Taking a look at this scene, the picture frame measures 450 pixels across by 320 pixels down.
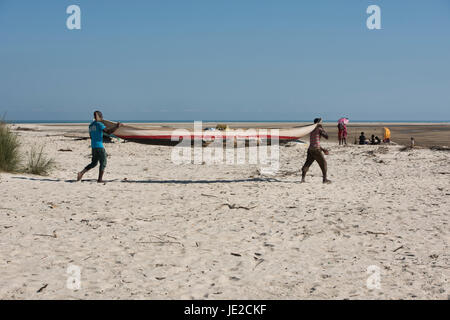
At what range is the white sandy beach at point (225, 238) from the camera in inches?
171

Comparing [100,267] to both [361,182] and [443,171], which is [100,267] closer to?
[361,182]

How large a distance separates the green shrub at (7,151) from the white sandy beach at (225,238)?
480mm

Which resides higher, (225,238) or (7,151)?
(7,151)

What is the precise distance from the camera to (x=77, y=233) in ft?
20.3

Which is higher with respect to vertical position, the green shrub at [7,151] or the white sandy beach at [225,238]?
the green shrub at [7,151]

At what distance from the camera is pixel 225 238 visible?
6094 mm

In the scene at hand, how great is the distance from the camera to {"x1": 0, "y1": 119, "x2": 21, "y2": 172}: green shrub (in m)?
11.0

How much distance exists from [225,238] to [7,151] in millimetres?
8032

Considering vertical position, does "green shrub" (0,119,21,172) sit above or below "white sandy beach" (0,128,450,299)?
above

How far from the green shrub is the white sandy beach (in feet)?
1.57

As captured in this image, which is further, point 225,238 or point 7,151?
point 7,151

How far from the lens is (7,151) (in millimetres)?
11195

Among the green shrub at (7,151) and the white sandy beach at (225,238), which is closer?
the white sandy beach at (225,238)
